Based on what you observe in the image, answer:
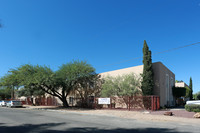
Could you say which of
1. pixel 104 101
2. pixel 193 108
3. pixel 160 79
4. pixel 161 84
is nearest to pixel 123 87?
pixel 104 101

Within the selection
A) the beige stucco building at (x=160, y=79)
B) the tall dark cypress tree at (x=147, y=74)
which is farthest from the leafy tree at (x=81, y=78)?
the tall dark cypress tree at (x=147, y=74)

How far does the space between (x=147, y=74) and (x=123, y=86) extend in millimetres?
3604

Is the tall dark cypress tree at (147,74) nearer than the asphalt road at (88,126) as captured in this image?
No

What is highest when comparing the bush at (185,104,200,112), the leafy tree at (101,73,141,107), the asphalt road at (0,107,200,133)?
the leafy tree at (101,73,141,107)

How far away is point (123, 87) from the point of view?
2356cm

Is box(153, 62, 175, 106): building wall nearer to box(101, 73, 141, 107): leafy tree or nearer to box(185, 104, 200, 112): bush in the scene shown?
box(101, 73, 141, 107): leafy tree

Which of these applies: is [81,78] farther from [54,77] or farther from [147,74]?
[147,74]

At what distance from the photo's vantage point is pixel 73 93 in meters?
33.7

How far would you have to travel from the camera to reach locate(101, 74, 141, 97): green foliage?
2316 centimetres

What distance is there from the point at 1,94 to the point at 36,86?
47379 mm

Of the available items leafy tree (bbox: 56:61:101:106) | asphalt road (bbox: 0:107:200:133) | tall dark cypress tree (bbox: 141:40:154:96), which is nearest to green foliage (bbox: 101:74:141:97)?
tall dark cypress tree (bbox: 141:40:154:96)

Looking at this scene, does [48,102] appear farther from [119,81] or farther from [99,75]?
[119,81]

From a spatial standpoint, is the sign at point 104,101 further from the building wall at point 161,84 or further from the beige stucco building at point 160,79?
the building wall at point 161,84

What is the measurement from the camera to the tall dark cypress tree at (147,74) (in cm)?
2255
